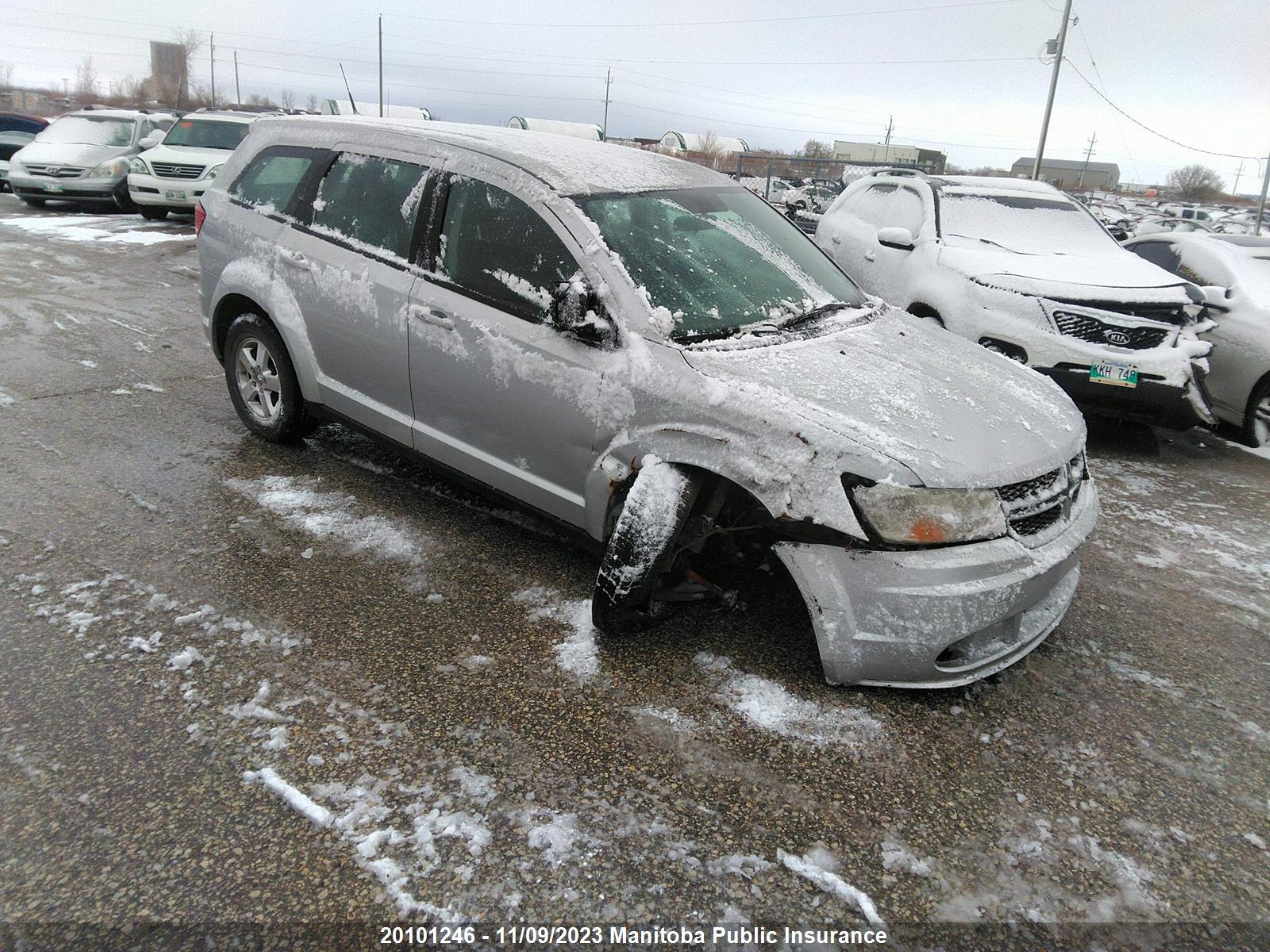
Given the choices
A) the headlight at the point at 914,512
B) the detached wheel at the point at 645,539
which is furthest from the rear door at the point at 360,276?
the headlight at the point at 914,512

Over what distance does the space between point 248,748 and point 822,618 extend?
6.05ft

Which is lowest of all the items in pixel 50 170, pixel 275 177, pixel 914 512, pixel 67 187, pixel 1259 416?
pixel 1259 416

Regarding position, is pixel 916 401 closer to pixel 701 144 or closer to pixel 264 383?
pixel 264 383

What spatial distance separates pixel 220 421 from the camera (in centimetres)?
533

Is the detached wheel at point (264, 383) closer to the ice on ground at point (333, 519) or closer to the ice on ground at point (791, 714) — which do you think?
the ice on ground at point (333, 519)

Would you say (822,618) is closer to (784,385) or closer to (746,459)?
(746,459)

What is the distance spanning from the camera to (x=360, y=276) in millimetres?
4004

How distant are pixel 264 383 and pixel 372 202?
128cm

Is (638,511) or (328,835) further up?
(638,511)

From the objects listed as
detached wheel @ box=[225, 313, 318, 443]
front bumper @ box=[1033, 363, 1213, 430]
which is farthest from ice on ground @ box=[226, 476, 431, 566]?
front bumper @ box=[1033, 363, 1213, 430]

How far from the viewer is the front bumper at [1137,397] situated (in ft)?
18.1

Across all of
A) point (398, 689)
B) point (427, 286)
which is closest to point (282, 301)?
point (427, 286)

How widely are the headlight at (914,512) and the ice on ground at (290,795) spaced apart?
71.4 inches

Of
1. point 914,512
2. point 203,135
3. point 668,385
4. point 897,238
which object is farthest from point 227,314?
point 203,135
